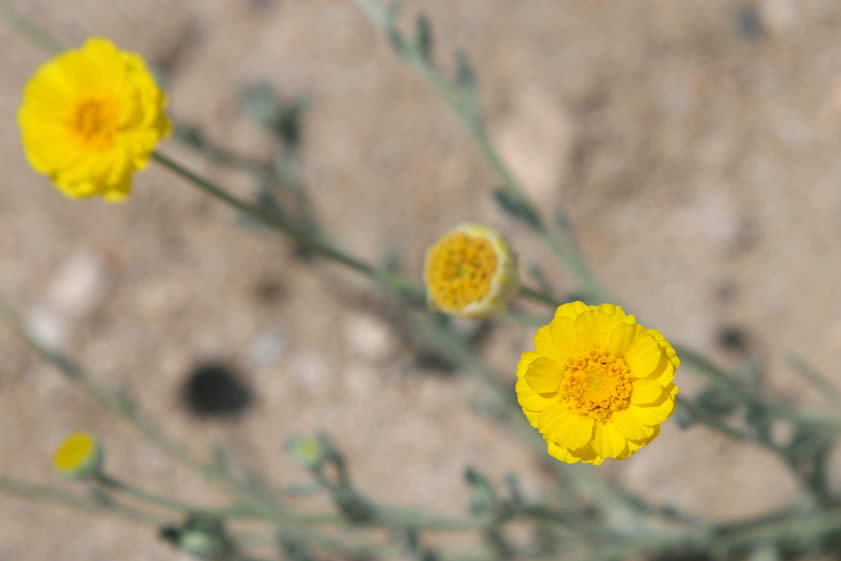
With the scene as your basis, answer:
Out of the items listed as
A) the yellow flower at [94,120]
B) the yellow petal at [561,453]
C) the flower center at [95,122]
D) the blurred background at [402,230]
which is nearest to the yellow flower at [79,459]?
the yellow flower at [94,120]

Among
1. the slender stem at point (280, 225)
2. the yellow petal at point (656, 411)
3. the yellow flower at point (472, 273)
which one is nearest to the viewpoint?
the yellow petal at point (656, 411)

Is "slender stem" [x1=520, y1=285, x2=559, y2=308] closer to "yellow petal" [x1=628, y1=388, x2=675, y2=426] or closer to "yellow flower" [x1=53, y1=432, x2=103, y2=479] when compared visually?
"yellow petal" [x1=628, y1=388, x2=675, y2=426]

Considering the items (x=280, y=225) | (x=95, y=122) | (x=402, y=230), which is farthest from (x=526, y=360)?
(x=402, y=230)

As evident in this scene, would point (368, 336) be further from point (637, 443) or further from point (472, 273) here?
point (637, 443)

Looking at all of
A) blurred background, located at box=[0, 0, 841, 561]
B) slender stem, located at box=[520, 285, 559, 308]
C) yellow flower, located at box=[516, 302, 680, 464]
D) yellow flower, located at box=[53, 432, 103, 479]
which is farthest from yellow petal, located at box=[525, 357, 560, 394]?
blurred background, located at box=[0, 0, 841, 561]

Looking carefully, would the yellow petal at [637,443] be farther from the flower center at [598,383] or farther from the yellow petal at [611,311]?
the yellow petal at [611,311]

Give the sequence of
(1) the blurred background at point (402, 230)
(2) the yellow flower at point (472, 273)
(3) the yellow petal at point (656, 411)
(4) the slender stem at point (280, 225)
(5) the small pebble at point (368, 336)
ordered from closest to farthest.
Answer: (3) the yellow petal at point (656, 411) < (4) the slender stem at point (280, 225) < (2) the yellow flower at point (472, 273) < (1) the blurred background at point (402, 230) < (5) the small pebble at point (368, 336)
